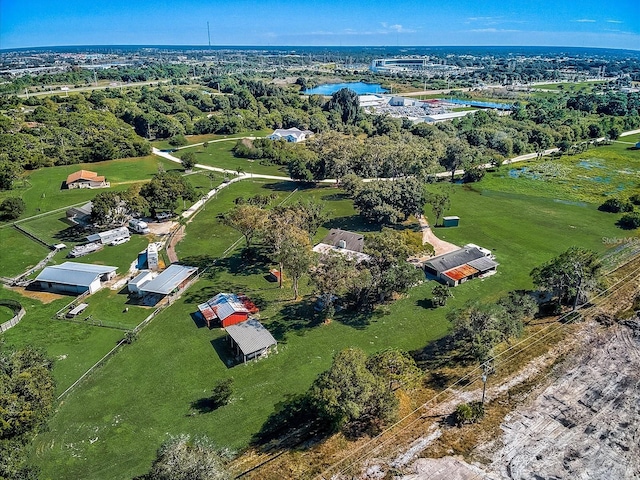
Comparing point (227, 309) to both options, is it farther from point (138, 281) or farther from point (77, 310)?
point (77, 310)

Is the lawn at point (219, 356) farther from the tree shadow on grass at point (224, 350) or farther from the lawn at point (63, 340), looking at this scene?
the lawn at point (63, 340)

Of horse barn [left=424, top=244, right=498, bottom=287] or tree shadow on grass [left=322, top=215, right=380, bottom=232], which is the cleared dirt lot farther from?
tree shadow on grass [left=322, top=215, right=380, bottom=232]

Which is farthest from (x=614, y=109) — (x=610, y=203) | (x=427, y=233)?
(x=427, y=233)

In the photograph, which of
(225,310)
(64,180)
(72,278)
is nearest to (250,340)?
(225,310)

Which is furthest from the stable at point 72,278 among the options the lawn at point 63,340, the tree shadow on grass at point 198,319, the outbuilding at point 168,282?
the tree shadow on grass at point 198,319

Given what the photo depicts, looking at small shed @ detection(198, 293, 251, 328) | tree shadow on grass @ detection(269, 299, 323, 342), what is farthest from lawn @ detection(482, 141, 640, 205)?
small shed @ detection(198, 293, 251, 328)
